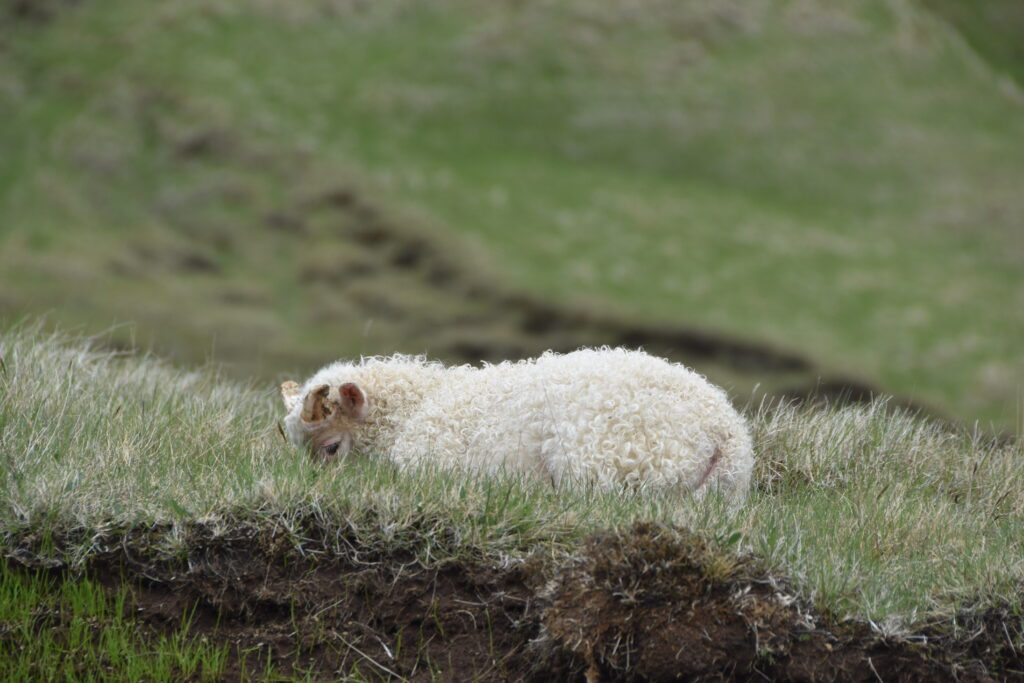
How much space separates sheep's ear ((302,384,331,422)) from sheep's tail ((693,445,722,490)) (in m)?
2.10

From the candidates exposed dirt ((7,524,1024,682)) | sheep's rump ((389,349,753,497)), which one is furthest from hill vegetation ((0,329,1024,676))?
sheep's rump ((389,349,753,497))

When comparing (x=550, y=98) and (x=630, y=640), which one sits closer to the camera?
(x=630, y=640)

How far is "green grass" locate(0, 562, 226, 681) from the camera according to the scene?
407 centimetres

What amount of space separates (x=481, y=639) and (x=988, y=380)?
26.5m

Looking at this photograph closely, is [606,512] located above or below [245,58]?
above

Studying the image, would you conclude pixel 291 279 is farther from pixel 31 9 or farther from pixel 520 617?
pixel 520 617

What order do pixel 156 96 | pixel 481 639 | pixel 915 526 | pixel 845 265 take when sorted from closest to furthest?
pixel 481 639 < pixel 915 526 < pixel 845 265 < pixel 156 96

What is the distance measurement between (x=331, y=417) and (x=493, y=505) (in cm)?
164

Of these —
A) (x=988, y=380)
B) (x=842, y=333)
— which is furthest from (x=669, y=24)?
(x=988, y=380)

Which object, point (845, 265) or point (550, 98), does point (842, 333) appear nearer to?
point (845, 265)

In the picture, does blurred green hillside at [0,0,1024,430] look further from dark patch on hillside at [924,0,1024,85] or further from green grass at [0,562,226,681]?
green grass at [0,562,226,681]

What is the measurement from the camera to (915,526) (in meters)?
4.65

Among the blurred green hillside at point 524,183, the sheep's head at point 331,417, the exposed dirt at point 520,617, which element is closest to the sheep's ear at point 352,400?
the sheep's head at point 331,417

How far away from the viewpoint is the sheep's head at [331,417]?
565 centimetres
